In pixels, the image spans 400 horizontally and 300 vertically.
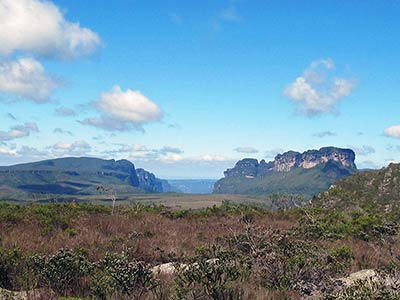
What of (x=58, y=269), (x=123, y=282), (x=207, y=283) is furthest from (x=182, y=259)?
(x=123, y=282)

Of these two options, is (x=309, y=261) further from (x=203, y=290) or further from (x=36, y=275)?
(x=36, y=275)

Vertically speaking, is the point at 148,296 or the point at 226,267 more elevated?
the point at 226,267

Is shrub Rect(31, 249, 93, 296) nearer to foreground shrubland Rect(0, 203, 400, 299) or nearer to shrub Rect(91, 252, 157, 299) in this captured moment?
foreground shrubland Rect(0, 203, 400, 299)

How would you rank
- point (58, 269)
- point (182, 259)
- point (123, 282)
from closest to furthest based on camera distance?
point (123, 282) → point (58, 269) → point (182, 259)

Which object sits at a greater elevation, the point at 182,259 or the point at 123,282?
the point at 123,282

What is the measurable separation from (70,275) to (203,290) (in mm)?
2704

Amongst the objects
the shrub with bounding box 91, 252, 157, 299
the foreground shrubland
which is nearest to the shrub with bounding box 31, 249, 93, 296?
the foreground shrubland

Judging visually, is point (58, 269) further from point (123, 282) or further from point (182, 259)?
point (182, 259)

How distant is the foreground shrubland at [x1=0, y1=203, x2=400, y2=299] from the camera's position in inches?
287

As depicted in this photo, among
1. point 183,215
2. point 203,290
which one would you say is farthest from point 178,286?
point 183,215

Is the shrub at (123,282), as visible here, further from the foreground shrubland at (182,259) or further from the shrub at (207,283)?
the shrub at (207,283)

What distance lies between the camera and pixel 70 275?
8.17 meters

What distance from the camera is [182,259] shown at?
41.5 ft

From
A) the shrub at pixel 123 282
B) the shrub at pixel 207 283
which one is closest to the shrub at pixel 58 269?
the shrub at pixel 123 282
